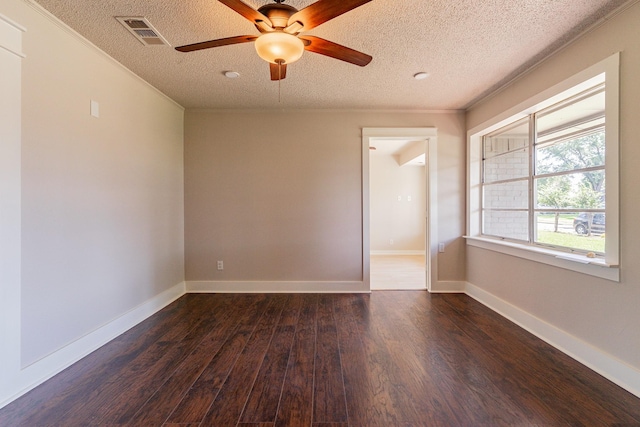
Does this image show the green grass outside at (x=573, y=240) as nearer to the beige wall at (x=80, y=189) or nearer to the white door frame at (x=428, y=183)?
the white door frame at (x=428, y=183)

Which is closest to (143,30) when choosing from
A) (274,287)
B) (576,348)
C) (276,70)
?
(276,70)

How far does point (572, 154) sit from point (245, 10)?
8.96 feet

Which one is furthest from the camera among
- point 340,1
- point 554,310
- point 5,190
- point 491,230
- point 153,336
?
point 491,230

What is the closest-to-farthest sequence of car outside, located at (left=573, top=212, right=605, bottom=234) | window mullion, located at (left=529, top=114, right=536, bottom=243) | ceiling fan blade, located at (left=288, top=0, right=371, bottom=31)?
ceiling fan blade, located at (left=288, top=0, right=371, bottom=31) → car outside, located at (left=573, top=212, right=605, bottom=234) → window mullion, located at (left=529, top=114, right=536, bottom=243)

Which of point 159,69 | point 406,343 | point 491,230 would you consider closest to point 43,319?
point 159,69

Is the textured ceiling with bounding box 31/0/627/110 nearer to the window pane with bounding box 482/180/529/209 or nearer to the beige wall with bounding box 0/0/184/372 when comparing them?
the beige wall with bounding box 0/0/184/372

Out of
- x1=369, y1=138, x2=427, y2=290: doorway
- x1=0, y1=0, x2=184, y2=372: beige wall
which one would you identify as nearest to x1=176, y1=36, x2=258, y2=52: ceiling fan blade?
x1=0, y1=0, x2=184, y2=372: beige wall

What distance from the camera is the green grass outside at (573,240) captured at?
82.0 inches

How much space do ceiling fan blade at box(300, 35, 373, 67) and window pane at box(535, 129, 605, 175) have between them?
6.22 ft

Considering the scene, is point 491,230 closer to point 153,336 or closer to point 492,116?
point 492,116

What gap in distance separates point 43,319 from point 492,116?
4473mm

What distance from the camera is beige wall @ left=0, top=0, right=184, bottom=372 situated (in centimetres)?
178

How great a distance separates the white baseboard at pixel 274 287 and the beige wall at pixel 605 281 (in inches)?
74.0

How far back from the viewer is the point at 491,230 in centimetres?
336
